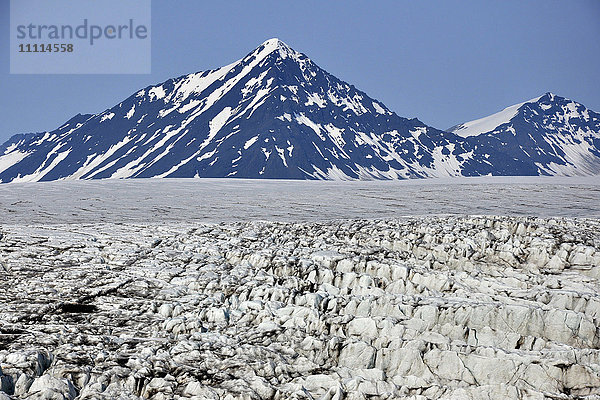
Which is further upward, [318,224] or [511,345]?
[318,224]

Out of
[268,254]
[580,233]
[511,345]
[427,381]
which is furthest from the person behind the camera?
[580,233]

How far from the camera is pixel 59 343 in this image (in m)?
10.2

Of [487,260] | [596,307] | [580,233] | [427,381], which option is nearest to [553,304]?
[596,307]

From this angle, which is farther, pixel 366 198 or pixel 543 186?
pixel 543 186

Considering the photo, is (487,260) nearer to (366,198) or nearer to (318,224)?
(318,224)

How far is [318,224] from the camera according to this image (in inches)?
811

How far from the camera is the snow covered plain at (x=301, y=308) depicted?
9375mm

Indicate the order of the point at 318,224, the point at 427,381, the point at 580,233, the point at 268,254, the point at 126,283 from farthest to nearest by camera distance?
the point at 318,224, the point at 580,233, the point at 268,254, the point at 126,283, the point at 427,381

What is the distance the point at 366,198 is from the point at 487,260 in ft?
55.6

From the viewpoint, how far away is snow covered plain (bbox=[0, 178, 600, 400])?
30.8ft

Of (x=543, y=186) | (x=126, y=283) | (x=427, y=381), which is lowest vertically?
(x=427, y=381)

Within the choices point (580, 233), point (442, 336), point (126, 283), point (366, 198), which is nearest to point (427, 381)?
point (442, 336)

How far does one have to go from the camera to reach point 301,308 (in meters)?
12.0

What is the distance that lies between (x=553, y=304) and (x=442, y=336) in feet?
11.2
